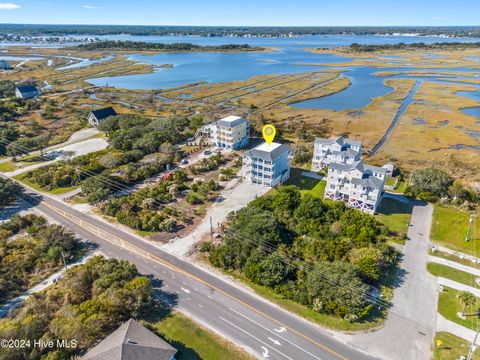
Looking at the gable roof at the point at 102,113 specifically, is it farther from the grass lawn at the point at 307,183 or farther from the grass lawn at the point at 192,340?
the grass lawn at the point at 192,340

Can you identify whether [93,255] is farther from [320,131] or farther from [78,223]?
[320,131]

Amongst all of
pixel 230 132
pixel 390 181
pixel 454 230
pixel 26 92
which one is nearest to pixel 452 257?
pixel 454 230

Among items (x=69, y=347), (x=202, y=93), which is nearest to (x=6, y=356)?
(x=69, y=347)

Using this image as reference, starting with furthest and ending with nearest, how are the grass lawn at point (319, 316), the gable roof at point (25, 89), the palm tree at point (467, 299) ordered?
the gable roof at point (25, 89)
the palm tree at point (467, 299)
the grass lawn at point (319, 316)

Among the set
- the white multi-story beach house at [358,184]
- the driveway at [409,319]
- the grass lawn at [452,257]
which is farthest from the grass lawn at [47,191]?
the grass lawn at [452,257]

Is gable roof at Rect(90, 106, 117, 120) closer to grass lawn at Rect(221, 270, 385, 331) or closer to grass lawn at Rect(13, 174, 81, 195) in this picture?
grass lawn at Rect(13, 174, 81, 195)

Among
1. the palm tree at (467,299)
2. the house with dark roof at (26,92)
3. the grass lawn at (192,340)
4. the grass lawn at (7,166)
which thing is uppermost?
the house with dark roof at (26,92)

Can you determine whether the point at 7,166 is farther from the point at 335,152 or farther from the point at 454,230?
the point at 454,230
